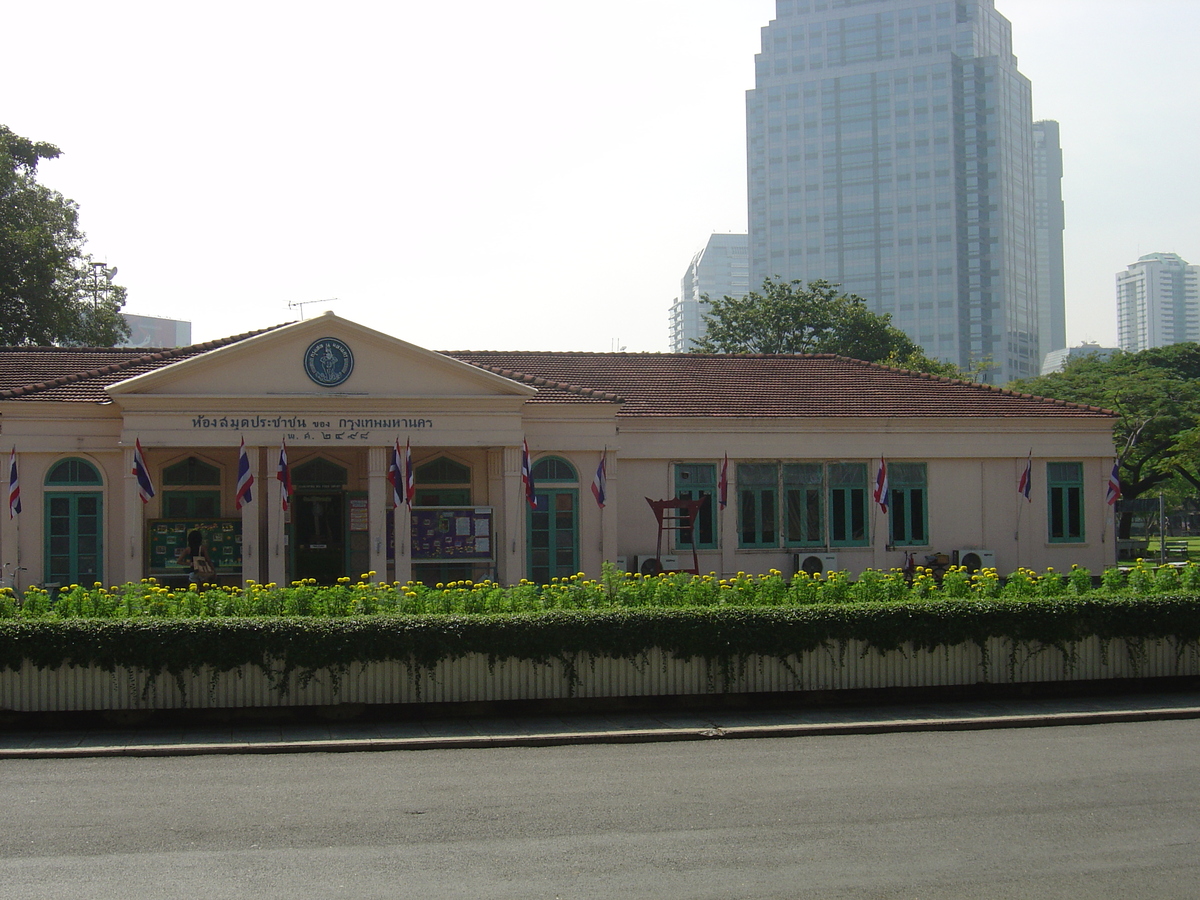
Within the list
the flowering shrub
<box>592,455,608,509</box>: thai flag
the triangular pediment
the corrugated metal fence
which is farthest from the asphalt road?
<box>592,455,608,509</box>: thai flag

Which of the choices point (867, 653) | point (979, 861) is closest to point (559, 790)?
point (979, 861)

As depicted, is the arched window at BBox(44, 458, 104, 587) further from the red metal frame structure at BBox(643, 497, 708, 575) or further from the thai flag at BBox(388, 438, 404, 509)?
the red metal frame structure at BBox(643, 497, 708, 575)

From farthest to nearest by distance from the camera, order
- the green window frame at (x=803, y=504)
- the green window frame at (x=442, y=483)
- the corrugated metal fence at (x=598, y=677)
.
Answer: the green window frame at (x=803, y=504) → the green window frame at (x=442, y=483) → the corrugated metal fence at (x=598, y=677)

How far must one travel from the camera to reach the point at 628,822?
877cm

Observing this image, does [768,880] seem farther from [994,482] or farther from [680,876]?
[994,482]

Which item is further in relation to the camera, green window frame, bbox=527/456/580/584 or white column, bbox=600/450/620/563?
green window frame, bbox=527/456/580/584

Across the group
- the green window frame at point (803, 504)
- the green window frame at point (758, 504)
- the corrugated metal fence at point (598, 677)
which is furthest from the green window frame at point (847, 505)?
the corrugated metal fence at point (598, 677)

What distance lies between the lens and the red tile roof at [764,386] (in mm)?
27875

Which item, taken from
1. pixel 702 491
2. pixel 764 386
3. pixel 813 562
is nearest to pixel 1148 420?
pixel 764 386

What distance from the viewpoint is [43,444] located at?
75.6ft

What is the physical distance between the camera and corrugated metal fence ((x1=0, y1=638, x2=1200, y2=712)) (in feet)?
40.3

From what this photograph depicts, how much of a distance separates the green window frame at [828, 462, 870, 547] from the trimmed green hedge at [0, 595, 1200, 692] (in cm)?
1310

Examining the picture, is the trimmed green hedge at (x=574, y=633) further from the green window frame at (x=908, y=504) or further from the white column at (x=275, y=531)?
the green window frame at (x=908, y=504)

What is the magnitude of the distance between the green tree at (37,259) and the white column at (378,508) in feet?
81.7
